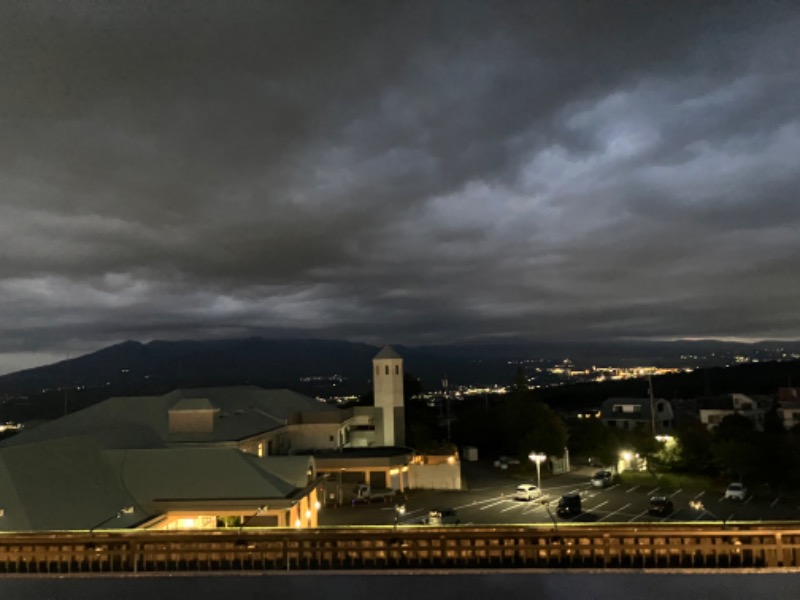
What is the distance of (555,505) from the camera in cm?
3009

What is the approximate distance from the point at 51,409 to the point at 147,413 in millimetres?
95371

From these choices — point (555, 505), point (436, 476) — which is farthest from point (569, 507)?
point (436, 476)

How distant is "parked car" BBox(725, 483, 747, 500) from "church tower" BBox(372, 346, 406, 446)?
75.5 feet

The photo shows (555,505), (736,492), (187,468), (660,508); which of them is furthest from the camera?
(736,492)

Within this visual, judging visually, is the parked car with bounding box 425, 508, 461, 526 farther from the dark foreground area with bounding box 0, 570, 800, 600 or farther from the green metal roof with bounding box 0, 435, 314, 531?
the dark foreground area with bounding box 0, 570, 800, 600

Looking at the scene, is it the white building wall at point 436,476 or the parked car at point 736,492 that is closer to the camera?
the parked car at point 736,492

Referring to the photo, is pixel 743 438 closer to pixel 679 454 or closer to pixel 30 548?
pixel 679 454

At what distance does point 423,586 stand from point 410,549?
0.74m

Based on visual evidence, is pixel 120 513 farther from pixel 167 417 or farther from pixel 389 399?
pixel 389 399

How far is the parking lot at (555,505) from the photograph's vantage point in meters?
26.4

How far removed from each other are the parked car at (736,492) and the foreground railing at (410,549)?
1038 inches

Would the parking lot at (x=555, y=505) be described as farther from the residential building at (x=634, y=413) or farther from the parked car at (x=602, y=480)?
the residential building at (x=634, y=413)

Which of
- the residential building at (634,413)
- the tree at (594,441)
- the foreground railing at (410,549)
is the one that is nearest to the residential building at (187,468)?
the foreground railing at (410,549)

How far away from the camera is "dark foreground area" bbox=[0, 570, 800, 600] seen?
809cm
